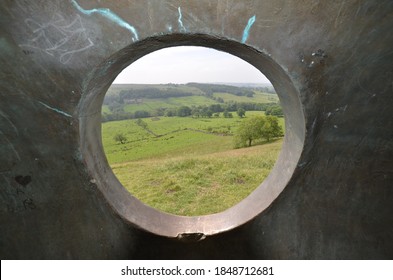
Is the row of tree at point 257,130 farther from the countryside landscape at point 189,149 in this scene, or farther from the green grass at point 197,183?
the green grass at point 197,183

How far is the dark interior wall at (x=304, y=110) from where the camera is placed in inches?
91.7

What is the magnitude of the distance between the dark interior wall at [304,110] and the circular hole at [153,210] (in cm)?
7

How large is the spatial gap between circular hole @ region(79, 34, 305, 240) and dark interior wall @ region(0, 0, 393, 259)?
72 millimetres

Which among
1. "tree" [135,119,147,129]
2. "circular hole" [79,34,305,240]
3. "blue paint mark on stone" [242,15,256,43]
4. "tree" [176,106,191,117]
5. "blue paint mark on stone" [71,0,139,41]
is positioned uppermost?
"tree" [176,106,191,117]

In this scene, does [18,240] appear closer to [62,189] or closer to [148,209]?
[62,189]

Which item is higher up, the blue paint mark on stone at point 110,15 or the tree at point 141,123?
the tree at point 141,123

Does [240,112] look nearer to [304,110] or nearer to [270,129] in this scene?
[270,129]

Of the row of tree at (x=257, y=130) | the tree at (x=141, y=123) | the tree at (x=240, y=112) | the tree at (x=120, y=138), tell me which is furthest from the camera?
the tree at (x=240, y=112)

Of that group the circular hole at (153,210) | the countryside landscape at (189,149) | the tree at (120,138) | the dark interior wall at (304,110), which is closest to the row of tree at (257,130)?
the countryside landscape at (189,149)

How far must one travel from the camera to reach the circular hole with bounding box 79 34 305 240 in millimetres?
2504

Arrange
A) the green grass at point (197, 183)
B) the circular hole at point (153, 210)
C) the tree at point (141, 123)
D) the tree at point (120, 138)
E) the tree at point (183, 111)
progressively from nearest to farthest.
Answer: the circular hole at point (153, 210)
the green grass at point (197, 183)
the tree at point (120, 138)
the tree at point (141, 123)
the tree at point (183, 111)

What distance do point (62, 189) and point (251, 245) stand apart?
6.43ft

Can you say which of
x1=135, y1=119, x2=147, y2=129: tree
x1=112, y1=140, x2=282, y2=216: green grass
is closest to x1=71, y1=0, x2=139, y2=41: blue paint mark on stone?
x1=112, y1=140, x2=282, y2=216: green grass

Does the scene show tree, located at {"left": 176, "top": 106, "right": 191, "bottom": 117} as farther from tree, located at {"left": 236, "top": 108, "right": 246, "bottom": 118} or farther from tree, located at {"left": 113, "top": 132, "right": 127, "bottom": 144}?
tree, located at {"left": 113, "top": 132, "right": 127, "bottom": 144}
